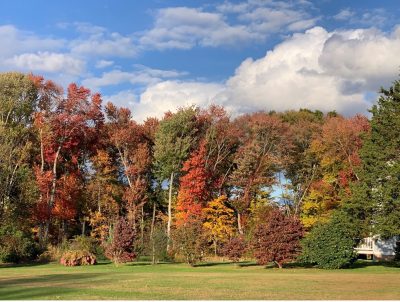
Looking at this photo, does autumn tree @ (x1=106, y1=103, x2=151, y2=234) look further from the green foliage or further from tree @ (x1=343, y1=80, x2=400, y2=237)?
tree @ (x1=343, y1=80, x2=400, y2=237)

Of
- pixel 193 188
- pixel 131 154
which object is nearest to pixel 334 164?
pixel 193 188

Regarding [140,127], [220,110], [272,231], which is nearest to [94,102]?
[140,127]

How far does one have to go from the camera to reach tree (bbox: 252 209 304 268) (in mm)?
33281

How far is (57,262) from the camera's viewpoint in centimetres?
4197

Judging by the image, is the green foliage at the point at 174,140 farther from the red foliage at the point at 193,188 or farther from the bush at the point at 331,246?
the bush at the point at 331,246

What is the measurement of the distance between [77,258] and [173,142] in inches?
776

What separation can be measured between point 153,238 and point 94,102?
20.2 meters

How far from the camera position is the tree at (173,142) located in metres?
53.6

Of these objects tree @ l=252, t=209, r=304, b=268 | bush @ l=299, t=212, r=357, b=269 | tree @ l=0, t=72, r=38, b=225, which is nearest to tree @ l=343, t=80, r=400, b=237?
bush @ l=299, t=212, r=357, b=269

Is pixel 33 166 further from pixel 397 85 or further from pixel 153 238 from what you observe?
pixel 397 85

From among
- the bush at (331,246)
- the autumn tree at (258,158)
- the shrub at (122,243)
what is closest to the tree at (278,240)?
the bush at (331,246)

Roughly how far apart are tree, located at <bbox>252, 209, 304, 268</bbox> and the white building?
8.11 metres

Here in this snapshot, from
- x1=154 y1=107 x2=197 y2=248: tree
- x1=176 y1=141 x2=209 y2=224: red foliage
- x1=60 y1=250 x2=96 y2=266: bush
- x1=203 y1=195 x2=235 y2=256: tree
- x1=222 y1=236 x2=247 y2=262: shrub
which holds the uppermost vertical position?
x1=154 y1=107 x2=197 y2=248: tree

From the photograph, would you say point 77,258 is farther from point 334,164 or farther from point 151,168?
point 334,164
